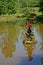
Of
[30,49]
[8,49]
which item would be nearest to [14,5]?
[8,49]


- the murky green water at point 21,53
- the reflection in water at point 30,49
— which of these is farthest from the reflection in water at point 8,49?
the reflection in water at point 30,49

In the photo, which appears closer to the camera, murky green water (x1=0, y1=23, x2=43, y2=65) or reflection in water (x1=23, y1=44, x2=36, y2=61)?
murky green water (x1=0, y1=23, x2=43, y2=65)

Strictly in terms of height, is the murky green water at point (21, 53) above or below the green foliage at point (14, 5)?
above

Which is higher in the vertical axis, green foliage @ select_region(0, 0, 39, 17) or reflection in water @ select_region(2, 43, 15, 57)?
reflection in water @ select_region(2, 43, 15, 57)

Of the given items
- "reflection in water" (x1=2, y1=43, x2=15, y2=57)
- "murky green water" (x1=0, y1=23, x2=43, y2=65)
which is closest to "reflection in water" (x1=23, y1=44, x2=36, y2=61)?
"murky green water" (x1=0, y1=23, x2=43, y2=65)

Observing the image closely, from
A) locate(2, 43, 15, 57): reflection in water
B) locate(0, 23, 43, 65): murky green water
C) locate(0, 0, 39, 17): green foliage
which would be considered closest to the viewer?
locate(0, 23, 43, 65): murky green water

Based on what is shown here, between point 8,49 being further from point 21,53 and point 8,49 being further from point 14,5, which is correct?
point 14,5

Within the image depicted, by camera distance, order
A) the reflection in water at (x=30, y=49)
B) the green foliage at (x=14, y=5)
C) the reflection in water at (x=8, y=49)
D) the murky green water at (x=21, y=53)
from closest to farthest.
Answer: the murky green water at (x=21, y=53) < the reflection in water at (x=30, y=49) < the reflection in water at (x=8, y=49) < the green foliage at (x=14, y=5)

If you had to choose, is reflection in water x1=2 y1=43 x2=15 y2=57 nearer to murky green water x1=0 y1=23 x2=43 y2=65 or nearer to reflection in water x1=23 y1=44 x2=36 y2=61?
murky green water x1=0 y1=23 x2=43 y2=65

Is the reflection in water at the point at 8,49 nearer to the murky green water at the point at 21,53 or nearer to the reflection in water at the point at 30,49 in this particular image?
the murky green water at the point at 21,53

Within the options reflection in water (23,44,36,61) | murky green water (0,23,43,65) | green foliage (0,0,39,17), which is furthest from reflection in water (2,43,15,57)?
green foliage (0,0,39,17)

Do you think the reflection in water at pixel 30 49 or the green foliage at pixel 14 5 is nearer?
the reflection in water at pixel 30 49

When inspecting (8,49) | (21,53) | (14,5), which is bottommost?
(14,5)

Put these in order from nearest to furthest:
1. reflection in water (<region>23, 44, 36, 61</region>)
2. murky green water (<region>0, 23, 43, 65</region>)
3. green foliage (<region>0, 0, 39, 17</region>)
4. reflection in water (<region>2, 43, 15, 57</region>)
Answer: murky green water (<region>0, 23, 43, 65</region>) < reflection in water (<region>23, 44, 36, 61</region>) < reflection in water (<region>2, 43, 15, 57</region>) < green foliage (<region>0, 0, 39, 17</region>)
